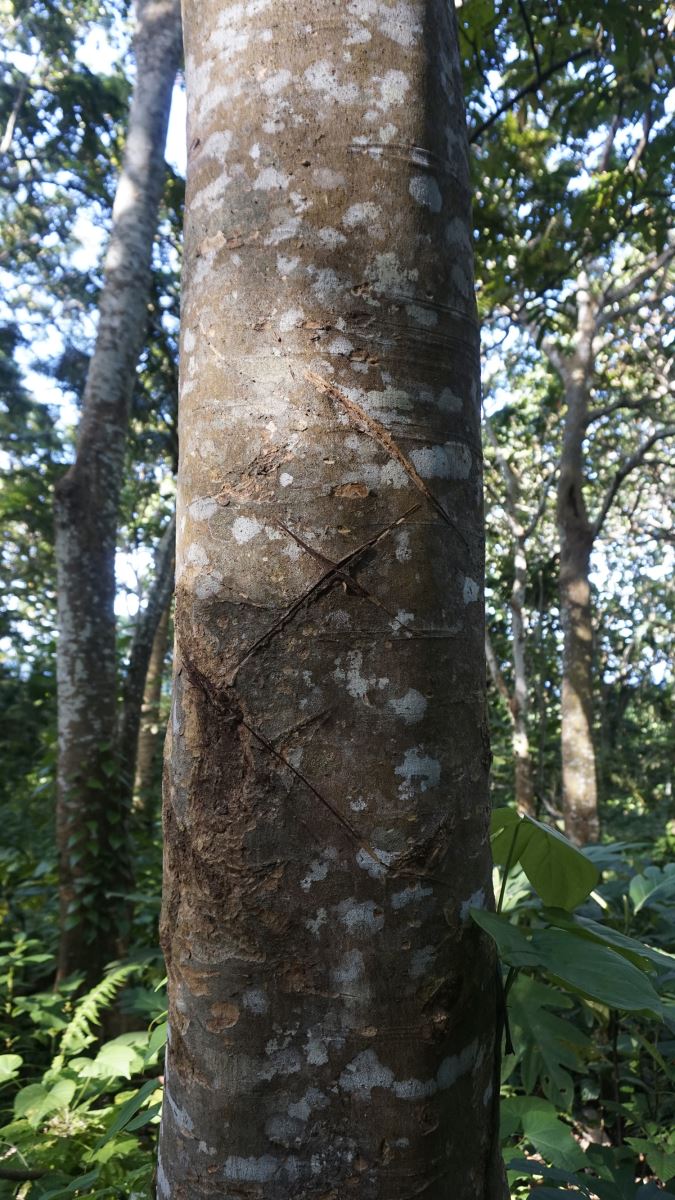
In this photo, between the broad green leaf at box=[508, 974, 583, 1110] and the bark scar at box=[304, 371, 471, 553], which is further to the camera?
the broad green leaf at box=[508, 974, 583, 1110]

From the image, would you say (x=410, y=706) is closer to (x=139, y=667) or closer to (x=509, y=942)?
(x=509, y=942)

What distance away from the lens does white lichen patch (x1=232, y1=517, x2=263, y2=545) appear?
95cm

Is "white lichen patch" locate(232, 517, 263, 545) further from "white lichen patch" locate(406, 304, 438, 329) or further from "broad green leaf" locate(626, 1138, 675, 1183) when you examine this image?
"broad green leaf" locate(626, 1138, 675, 1183)

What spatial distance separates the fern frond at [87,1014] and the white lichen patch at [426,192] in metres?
2.87

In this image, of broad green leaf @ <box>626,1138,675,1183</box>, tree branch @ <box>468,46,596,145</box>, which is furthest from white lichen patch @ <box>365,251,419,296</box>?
tree branch @ <box>468,46,596,145</box>

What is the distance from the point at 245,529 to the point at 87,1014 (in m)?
2.80

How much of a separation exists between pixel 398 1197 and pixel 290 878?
1.19 feet

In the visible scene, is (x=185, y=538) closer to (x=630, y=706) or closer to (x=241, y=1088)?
(x=241, y=1088)

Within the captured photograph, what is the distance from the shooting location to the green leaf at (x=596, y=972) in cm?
89

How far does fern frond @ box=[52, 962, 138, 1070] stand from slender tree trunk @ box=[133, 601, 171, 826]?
7.28ft

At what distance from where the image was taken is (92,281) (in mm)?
10953

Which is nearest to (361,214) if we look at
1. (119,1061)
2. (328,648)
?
(328,648)

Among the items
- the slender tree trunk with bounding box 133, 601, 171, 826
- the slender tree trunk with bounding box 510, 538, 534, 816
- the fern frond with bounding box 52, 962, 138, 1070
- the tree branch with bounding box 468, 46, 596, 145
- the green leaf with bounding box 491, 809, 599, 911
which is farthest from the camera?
the slender tree trunk with bounding box 510, 538, 534, 816

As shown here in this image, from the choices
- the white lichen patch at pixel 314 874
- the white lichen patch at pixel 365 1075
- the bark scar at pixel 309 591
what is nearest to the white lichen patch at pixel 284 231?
the bark scar at pixel 309 591
